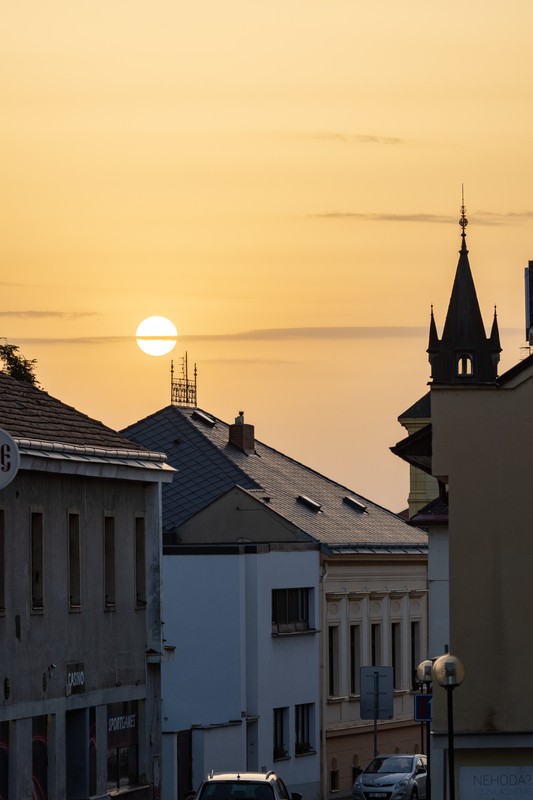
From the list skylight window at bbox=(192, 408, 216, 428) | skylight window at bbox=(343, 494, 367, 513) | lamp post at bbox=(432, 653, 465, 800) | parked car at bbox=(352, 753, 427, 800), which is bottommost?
parked car at bbox=(352, 753, 427, 800)

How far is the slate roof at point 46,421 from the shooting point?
122 feet

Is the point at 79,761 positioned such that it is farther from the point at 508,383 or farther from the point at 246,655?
the point at 246,655

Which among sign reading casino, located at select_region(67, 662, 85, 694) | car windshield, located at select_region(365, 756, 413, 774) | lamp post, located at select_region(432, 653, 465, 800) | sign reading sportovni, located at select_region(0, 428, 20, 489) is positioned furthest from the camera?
car windshield, located at select_region(365, 756, 413, 774)

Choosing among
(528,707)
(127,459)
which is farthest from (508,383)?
(127,459)

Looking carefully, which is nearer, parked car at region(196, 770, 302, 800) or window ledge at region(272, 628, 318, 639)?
parked car at region(196, 770, 302, 800)

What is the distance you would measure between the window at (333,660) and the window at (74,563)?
2415cm

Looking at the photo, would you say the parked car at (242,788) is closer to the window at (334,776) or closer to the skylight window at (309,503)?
the window at (334,776)

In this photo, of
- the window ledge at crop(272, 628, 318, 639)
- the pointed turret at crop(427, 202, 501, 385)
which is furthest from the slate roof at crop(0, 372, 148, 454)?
the window ledge at crop(272, 628, 318, 639)

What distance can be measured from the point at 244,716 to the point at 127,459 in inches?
→ 655

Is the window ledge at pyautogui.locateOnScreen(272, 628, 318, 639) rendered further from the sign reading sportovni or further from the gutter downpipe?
the sign reading sportovni

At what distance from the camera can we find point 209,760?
5053 centimetres

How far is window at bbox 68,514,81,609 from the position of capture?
38281mm

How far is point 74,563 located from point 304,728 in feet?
75.1

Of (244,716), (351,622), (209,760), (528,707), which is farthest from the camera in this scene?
(351,622)
